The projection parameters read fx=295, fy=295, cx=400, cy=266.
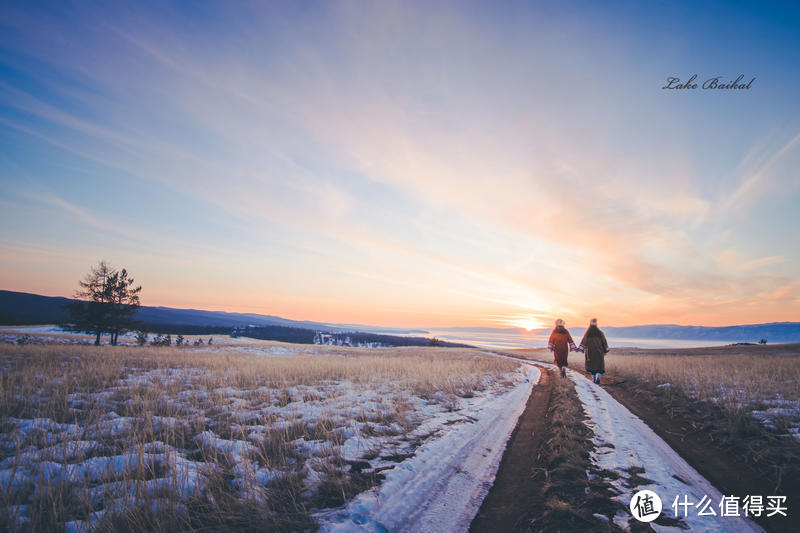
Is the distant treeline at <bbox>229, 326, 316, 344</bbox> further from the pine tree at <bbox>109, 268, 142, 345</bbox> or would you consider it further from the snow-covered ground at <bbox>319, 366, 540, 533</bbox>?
the snow-covered ground at <bbox>319, 366, 540, 533</bbox>

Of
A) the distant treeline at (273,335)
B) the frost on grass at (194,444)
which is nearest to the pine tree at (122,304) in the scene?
the frost on grass at (194,444)

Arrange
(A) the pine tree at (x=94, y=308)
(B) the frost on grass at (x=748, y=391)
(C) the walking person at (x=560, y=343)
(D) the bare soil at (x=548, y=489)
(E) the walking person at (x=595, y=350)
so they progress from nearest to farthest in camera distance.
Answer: (D) the bare soil at (x=548, y=489) → (B) the frost on grass at (x=748, y=391) → (E) the walking person at (x=595, y=350) → (C) the walking person at (x=560, y=343) → (A) the pine tree at (x=94, y=308)

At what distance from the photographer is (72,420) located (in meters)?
6.12

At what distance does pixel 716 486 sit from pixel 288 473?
19.8 feet

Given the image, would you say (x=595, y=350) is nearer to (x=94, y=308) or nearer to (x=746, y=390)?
(x=746, y=390)

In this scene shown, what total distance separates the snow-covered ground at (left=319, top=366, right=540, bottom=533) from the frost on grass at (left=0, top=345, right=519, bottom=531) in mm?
321

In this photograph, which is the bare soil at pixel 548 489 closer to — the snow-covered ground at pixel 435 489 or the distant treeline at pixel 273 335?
the snow-covered ground at pixel 435 489

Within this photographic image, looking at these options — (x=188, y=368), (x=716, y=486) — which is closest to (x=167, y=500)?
(x=716, y=486)

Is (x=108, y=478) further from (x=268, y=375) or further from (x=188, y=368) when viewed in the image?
(x=188, y=368)

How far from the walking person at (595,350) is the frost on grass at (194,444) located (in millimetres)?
6433

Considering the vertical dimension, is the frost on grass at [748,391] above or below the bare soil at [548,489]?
above

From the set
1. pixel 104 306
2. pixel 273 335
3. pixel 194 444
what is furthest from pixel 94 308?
pixel 273 335

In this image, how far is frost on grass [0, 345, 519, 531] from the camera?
3244mm

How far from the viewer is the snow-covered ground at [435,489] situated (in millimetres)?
3240
